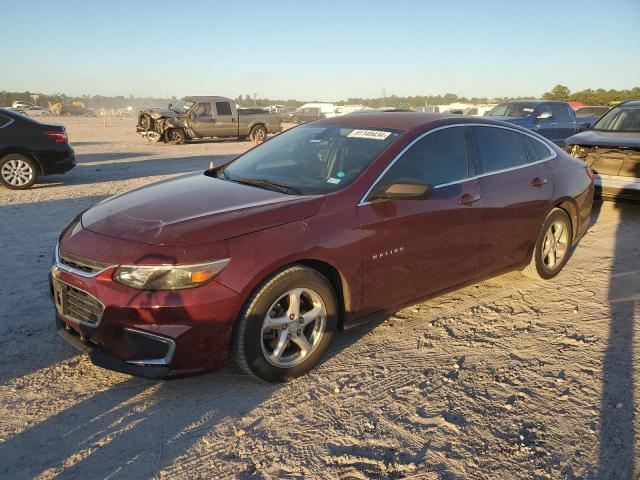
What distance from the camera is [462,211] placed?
13.8 feet

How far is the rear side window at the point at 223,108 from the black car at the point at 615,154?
53.3 ft

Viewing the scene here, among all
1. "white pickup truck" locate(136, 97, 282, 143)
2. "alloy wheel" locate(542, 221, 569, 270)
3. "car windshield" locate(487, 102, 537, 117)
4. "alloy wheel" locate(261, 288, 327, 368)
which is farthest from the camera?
"white pickup truck" locate(136, 97, 282, 143)

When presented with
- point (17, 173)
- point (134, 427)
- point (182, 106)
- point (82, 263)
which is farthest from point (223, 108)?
point (134, 427)

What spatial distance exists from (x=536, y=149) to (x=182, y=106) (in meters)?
19.6

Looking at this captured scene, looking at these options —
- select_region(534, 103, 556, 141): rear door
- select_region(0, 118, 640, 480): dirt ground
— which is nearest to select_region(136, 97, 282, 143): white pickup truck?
select_region(534, 103, 556, 141): rear door

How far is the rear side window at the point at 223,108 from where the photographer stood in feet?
73.5

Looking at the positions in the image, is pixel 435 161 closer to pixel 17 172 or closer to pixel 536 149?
pixel 536 149

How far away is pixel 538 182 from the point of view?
495 centimetres

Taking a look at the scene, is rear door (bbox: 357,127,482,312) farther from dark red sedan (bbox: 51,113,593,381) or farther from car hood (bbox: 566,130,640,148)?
car hood (bbox: 566,130,640,148)

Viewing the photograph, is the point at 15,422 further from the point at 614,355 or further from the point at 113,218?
the point at 614,355

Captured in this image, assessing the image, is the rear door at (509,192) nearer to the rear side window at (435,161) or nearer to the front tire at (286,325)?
the rear side window at (435,161)

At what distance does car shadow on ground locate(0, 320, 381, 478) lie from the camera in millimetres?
2639

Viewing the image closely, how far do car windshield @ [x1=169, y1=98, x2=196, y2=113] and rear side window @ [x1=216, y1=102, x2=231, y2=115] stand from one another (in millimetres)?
1031

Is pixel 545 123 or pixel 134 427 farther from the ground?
pixel 545 123
